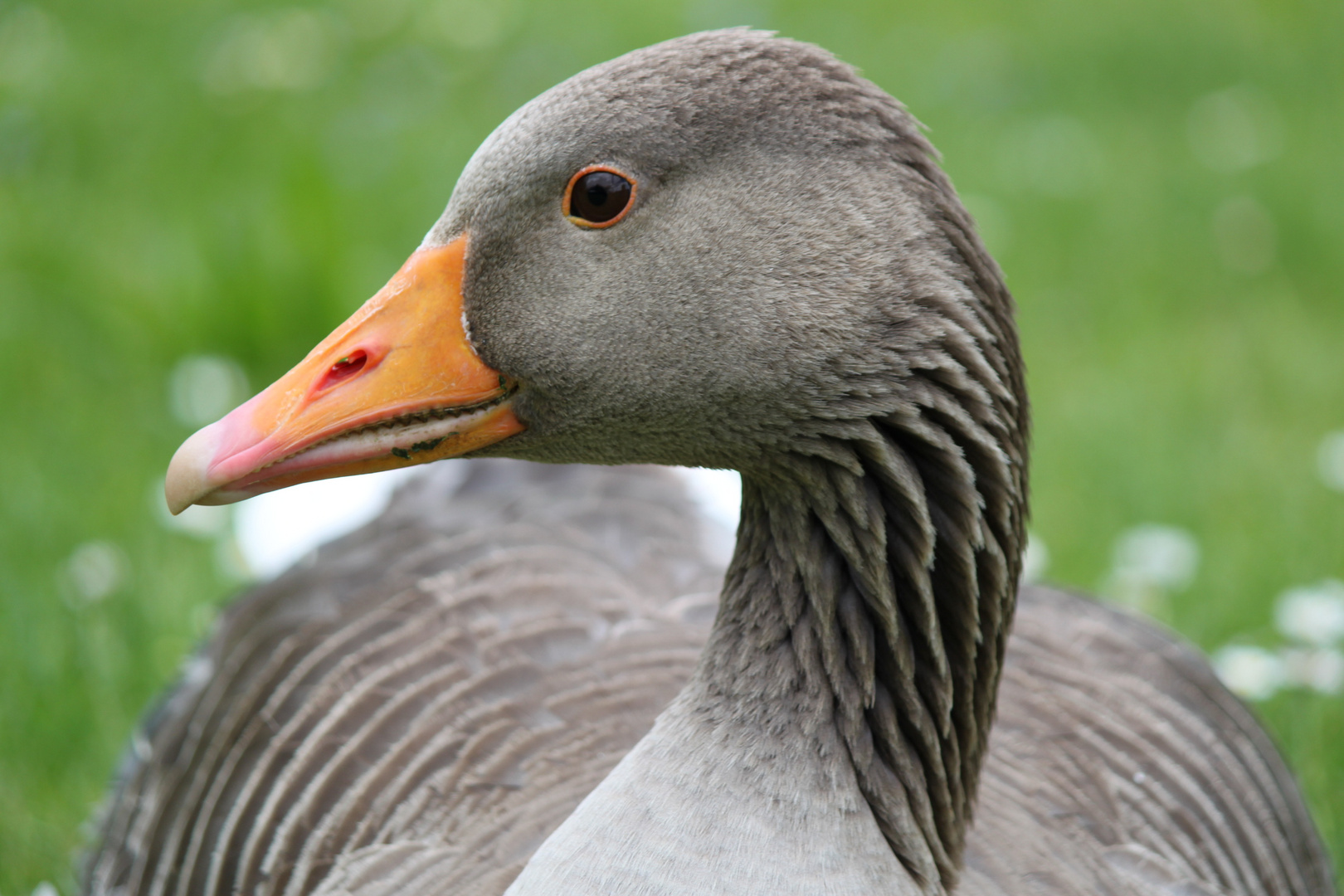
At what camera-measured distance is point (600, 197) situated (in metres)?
2.24

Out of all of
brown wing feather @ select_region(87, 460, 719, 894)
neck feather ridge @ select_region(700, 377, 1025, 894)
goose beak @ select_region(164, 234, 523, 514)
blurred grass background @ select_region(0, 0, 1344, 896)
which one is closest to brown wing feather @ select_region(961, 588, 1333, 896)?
neck feather ridge @ select_region(700, 377, 1025, 894)

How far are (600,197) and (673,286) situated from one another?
19cm

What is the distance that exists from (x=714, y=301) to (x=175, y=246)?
5163 millimetres

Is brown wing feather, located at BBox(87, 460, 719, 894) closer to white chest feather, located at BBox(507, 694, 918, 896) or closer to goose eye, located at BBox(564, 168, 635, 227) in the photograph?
white chest feather, located at BBox(507, 694, 918, 896)

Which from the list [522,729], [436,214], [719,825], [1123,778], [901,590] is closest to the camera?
[719,825]

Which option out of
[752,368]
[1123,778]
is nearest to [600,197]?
[752,368]

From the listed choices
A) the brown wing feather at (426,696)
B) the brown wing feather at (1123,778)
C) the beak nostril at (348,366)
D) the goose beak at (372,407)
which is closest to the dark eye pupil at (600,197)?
the goose beak at (372,407)

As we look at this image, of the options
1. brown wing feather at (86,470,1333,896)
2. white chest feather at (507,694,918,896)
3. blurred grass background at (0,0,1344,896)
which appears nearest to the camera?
white chest feather at (507,694,918,896)

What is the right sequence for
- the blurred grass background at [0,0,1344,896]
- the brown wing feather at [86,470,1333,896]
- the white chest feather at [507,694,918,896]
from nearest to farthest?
the white chest feather at [507,694,918,896] → the brown wing feather at [86,470,1333,896] → the blurred grass background at [0,0,1344,896]

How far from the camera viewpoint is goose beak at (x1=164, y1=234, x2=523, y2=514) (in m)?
2.20

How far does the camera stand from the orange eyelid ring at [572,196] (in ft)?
7.25

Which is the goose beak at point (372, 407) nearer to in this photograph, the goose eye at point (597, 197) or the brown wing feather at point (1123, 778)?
the goose eye at point (597, 197)

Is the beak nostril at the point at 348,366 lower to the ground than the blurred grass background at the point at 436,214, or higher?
lower

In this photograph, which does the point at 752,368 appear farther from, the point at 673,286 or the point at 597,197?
the point at 597,197
